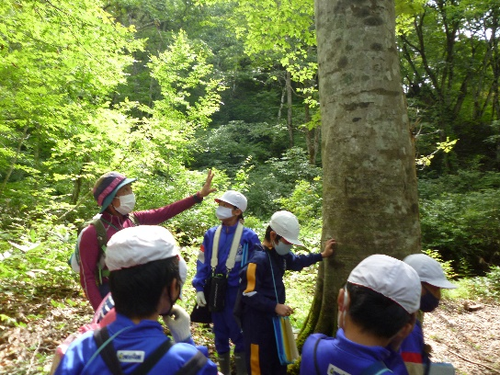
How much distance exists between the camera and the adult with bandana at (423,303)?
1799 millimetres

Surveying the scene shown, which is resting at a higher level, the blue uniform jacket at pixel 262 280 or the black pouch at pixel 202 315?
the blue uniform jacket at pixel 262 280

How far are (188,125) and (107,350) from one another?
11506 millimetres

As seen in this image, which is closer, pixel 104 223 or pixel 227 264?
pixel 104 223

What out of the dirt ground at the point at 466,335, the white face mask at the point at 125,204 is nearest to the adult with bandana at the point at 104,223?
the white face mask at the point at 125,204

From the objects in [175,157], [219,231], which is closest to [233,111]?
[175,157]

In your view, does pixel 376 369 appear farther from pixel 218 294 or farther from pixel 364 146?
pixel 218 294

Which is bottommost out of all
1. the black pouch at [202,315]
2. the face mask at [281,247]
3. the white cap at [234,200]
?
the black pouch at [202,315]

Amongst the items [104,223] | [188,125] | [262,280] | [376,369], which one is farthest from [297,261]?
[188,125]

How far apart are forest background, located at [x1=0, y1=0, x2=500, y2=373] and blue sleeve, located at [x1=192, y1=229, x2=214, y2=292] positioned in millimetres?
1597

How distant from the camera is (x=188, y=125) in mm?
12227

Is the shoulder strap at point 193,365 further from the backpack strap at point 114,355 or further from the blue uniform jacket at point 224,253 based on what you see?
the blue uniform jacket at point 224,253

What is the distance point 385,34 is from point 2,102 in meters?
6.24

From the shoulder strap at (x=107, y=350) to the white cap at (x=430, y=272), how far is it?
1.76 m

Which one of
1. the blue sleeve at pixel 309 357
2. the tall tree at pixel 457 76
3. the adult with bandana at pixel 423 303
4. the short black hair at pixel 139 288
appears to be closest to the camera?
the short black hair at pixel 139 288
